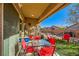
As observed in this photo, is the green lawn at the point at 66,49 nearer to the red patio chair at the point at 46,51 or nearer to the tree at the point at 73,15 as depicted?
the red patio chair at the point at 46,51

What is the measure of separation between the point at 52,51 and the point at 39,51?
0.24 metres

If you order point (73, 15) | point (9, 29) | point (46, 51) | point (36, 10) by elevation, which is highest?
point (36, 10)

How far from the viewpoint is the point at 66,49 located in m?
3.54

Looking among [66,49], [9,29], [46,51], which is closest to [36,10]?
[9,29]

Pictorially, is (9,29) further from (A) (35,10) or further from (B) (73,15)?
(B) (73,15)

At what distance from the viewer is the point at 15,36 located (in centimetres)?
356

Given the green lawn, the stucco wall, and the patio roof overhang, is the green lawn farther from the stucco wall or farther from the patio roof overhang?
the stucco wall

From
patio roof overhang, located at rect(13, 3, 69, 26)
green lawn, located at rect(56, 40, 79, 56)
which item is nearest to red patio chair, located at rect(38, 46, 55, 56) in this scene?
green lawn, located at rect(56, 40, 79, 56)

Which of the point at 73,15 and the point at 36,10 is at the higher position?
the point at 36,10

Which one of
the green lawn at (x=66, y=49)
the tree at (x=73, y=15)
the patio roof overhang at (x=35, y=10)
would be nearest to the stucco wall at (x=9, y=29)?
the patio roof overhang at (x=35, y=10)

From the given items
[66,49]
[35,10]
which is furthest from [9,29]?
[66,49]

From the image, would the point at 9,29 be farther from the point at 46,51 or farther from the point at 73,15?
the point at 73,15

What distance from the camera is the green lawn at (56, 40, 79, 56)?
352 cm

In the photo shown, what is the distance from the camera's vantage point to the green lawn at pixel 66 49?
11.6ft
